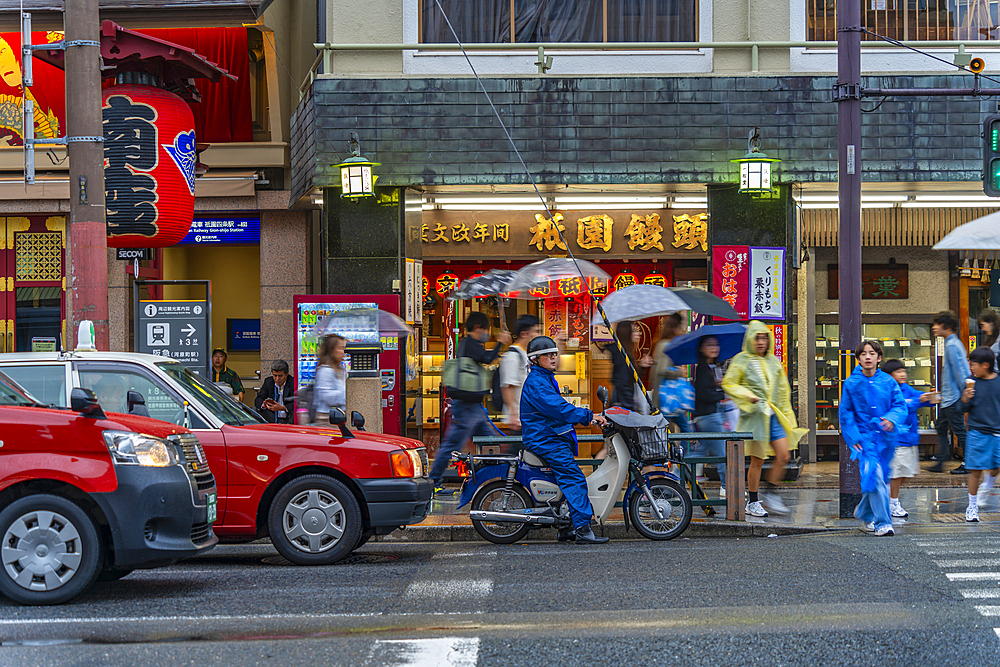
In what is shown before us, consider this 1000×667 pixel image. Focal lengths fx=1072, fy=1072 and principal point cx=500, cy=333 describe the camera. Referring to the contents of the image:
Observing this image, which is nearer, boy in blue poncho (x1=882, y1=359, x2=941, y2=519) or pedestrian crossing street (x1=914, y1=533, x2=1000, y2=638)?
pedestrian crossing street (x1=914, y1=533, x2=1000, y2=638)

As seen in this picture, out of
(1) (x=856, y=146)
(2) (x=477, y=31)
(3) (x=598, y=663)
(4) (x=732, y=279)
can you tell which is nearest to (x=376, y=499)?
(3) (x=598, y=663)

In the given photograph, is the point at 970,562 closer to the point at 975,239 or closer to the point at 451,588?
the point at 975,239

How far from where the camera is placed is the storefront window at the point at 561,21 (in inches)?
568

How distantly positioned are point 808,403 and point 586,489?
6.94 metres

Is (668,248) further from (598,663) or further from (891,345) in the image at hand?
(598,663)

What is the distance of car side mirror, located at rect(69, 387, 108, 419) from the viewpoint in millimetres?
6703

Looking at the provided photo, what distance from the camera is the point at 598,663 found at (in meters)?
5.45

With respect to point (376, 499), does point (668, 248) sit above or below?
above

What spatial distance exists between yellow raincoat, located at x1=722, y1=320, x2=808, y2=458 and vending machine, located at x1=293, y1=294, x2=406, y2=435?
4.55 meters

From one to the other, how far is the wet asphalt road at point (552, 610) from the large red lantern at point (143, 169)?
4938 millimetres

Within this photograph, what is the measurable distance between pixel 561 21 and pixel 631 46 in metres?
1.03

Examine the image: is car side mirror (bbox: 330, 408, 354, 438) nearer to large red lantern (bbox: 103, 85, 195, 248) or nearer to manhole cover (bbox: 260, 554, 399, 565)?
manhole cover (bbox: 260, 554, 399, 565)

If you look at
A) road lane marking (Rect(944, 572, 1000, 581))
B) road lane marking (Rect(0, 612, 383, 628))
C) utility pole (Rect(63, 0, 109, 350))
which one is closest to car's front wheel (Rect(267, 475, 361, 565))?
road lane marking (Rect(0, 612, 383, 628))

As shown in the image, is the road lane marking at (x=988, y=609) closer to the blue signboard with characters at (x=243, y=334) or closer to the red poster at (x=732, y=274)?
the red poster at (x=732, y=274)
